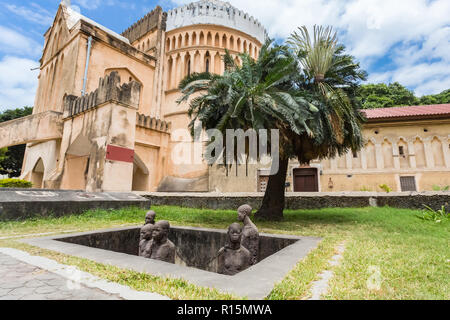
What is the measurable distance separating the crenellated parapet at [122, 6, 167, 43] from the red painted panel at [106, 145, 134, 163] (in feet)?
55.1

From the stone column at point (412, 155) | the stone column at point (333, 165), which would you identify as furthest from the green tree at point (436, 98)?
the stone column at point (333, 165)

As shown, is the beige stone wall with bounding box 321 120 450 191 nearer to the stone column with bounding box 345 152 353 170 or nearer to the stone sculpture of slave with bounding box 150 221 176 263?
the stone column with bounding box 345 152 353 170

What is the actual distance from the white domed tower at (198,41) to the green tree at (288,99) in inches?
523

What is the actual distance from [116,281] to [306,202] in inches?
427

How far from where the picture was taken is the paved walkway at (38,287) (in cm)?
192

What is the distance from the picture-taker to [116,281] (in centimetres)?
224

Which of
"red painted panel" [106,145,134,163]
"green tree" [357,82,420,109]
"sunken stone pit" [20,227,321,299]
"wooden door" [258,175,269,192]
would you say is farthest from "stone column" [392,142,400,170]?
"red painted panel" [106,145,134,163]

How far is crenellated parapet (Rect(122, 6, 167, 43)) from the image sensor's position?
23812 mm

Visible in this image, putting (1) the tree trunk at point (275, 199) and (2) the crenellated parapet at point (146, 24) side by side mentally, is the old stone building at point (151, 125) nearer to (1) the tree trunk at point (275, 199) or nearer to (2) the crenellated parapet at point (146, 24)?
(2) the crenellated parapet at point (146, 24)

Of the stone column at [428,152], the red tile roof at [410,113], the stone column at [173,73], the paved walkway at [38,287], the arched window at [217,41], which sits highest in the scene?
the arched window at [217,41]

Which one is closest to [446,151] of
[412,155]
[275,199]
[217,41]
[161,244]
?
[412,155]

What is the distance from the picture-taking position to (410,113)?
721 inches

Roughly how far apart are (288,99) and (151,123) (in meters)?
13.9

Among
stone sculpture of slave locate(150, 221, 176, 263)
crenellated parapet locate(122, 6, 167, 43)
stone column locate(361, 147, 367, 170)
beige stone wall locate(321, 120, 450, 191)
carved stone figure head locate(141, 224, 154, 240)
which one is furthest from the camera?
crenellated parapet locate(122, 6, 167, 43)
